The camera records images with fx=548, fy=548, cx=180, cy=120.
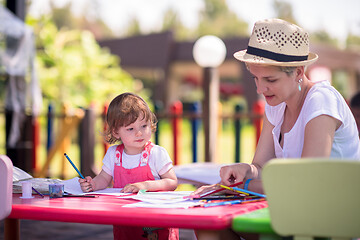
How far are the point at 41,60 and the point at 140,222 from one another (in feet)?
51.1

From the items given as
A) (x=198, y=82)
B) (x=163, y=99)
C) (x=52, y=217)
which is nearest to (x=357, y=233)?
(x=52, y=217)

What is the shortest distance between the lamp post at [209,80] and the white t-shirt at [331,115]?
147 inches

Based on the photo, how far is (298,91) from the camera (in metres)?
2.20

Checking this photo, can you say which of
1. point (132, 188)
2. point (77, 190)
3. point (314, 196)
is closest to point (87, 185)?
point (77, 190)

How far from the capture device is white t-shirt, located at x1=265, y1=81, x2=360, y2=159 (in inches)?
79.1

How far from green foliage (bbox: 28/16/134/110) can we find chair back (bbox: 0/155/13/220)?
13613 millimetres

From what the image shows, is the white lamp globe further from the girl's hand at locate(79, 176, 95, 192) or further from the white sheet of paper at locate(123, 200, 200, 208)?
the white sheet of paper at locate(123, 200, 200, 208)

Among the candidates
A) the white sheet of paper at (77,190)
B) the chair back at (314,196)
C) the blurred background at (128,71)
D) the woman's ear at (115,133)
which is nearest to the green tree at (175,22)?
the blurred background at (128,71)

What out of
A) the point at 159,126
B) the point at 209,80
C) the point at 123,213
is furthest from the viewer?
the point at 159,126

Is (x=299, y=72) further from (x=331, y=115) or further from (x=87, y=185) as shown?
(x=87, y=185)

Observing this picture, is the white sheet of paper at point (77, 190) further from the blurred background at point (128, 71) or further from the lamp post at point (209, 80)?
the lamp post at point (209, 80)

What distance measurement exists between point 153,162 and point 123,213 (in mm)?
858

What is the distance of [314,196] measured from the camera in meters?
1.46

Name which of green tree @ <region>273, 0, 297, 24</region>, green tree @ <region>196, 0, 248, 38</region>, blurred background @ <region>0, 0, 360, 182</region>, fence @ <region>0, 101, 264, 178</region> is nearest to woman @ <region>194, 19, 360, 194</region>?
blurred background @ <region>0, 0, 360, 182</region>
